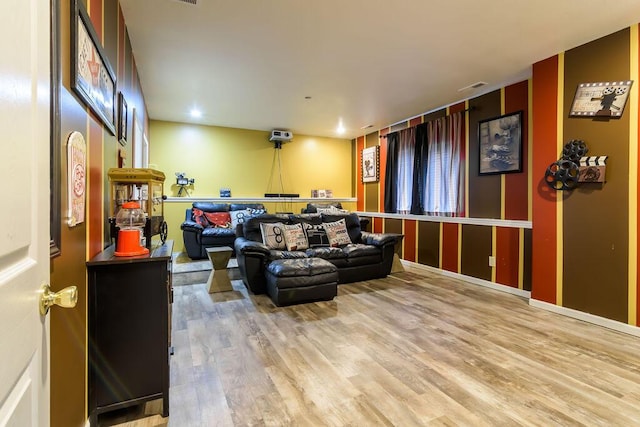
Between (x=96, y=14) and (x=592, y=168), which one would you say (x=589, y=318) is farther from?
(x=96, y=14)

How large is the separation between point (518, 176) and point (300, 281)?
116 inches

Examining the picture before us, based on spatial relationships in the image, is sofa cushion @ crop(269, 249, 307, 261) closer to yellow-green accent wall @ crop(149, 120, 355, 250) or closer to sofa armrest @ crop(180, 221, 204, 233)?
sofa armrest @ crop(180, 221, 204, 233)

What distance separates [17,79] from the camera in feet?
1.78

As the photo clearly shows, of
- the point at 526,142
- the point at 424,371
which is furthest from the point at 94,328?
the point at 526,142

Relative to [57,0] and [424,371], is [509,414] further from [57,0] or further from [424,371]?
[57,0]

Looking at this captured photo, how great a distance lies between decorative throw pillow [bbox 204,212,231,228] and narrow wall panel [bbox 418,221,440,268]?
3.52 meters

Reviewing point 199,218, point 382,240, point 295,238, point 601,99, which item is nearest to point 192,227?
point 199,218

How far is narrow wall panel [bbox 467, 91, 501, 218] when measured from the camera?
419 cm

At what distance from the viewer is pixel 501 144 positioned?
4.09 metres

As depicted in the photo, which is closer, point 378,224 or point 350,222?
point 350,222

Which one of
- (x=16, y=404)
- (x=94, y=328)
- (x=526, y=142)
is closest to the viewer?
(x=16, y=404)

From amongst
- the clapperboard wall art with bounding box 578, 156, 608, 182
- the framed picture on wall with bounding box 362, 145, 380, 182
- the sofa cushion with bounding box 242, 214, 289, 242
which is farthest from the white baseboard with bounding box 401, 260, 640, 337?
the sofa cushion with bounding box 242, 214, 289, 242

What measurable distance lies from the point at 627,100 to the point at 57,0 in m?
3.93

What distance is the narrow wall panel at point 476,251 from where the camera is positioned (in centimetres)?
424
